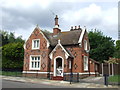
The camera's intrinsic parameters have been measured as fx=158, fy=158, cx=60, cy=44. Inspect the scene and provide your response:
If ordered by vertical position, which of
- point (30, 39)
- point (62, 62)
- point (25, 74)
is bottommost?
point (25, 74)

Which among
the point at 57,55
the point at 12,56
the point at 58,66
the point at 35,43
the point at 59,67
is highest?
the point at 35,43

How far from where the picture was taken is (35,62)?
25.5 meters

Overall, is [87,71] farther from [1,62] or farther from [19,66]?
[1,62]

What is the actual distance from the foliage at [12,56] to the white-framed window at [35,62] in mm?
6250

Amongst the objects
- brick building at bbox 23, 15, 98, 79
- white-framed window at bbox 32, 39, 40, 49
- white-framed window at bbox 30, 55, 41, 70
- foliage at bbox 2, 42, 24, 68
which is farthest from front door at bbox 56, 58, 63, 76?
foliage at bbox 2, 42, 24, 68

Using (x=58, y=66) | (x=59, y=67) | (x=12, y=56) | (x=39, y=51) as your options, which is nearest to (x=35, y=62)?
(x=39, y=51)

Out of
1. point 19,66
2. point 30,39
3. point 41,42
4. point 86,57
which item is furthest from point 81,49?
point 19,66

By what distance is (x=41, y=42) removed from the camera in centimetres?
2533

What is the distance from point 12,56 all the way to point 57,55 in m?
12.6

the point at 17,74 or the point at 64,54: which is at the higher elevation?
the point at 64,54

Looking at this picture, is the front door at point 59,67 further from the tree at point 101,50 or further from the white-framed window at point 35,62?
the tree at point 101,50

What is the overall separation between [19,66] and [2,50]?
583 cm

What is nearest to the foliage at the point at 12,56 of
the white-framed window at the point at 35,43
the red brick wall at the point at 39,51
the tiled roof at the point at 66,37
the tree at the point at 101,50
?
the red brick wall at the point at 39,51

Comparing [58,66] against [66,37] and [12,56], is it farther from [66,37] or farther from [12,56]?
[12,56]
